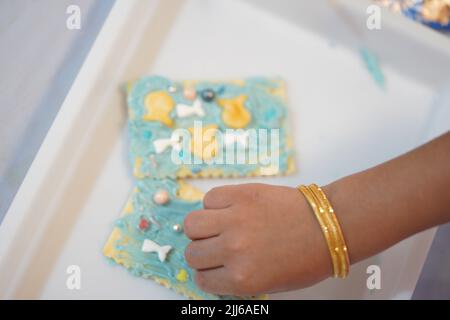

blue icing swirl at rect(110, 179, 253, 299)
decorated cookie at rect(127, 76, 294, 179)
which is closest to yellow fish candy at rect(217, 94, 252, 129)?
decorated cookie at rect(127, 76, 294, 179)

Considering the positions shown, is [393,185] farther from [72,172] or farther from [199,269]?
[72,172]

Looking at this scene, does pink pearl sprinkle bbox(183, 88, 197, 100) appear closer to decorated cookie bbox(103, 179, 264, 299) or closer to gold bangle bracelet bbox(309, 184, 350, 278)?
decorated cookie bbox(103, 179, 264, 299)

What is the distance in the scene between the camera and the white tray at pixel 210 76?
20.6 inches

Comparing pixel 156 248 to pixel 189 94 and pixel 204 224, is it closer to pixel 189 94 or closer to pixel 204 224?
pixel 204 224

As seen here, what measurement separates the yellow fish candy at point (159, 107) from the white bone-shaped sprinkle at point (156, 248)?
14cm

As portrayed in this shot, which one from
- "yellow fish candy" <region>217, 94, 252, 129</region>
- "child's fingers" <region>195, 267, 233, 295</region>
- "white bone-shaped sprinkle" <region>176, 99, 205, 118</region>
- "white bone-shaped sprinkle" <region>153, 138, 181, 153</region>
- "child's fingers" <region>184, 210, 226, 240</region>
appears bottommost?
"child's fingers" <region>195, 267, 233, 295</region>

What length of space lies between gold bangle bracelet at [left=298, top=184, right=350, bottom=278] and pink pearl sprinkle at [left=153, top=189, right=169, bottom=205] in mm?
175

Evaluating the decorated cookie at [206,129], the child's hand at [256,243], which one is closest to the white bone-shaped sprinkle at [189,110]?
the decorated cookie at [206,129]

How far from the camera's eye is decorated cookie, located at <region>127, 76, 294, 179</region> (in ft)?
1.93

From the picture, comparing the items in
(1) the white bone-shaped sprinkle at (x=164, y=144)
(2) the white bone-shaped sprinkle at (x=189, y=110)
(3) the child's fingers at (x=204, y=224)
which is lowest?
(3) the child's fingers at (x=204, y=224)

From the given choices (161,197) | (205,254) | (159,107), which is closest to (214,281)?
(205,254)

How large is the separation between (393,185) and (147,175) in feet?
0.88

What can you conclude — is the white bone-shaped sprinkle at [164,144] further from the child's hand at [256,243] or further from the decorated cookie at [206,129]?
the child's hand at [256,243]

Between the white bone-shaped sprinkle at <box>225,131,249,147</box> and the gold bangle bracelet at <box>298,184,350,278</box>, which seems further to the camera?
the white bone-shaped sprinkle at <box>225,131,249,147</box>
